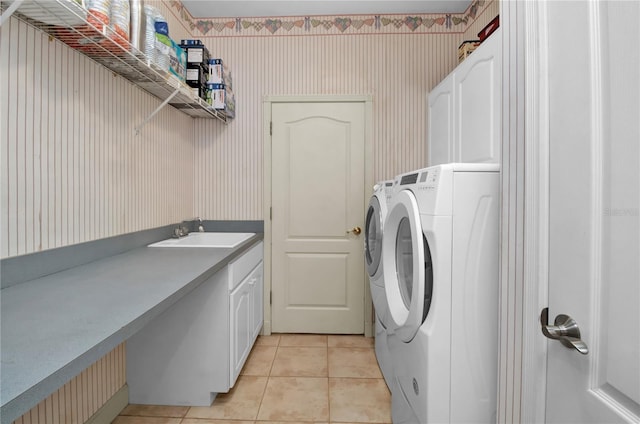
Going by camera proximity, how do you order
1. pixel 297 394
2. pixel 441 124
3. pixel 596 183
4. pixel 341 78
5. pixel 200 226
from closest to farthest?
pixel 596 183
pixel 297 394
pixel 441 124
pixel 200 226
pixel 341 78

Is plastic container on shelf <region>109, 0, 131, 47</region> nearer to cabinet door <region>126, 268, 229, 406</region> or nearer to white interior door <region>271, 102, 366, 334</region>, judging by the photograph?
cabinet door <region>126, 268, 229, 406</region>

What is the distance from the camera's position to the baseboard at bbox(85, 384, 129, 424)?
154 centimetres

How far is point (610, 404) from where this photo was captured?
61 centimetres

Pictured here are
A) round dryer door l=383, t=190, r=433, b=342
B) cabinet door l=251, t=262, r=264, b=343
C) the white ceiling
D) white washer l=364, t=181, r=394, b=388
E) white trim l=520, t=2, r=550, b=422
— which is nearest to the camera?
white trim l=520, t=2, r=550, b=422

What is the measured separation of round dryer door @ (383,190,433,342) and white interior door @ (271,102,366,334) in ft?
3.35

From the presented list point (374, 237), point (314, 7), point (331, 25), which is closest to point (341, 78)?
point (331, 25)

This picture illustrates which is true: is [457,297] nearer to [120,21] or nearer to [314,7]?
[120,21]

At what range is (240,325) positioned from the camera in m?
1.95

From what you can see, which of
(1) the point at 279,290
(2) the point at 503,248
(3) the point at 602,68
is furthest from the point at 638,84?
(1) the point at 279,290

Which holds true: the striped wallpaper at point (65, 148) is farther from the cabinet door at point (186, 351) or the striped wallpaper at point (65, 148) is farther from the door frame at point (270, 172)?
the door frame at point (270, 172)

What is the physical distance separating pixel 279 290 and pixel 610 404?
7.69 ft

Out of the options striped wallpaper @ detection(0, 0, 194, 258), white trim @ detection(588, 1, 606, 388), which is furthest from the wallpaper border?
white trim @ detection(588, 1, 606, 388)

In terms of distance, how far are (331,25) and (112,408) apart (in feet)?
9.87

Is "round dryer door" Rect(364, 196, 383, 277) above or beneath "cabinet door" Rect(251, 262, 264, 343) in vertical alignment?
above
